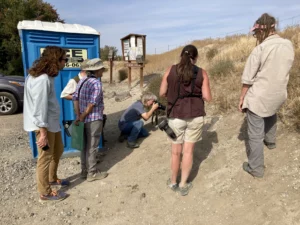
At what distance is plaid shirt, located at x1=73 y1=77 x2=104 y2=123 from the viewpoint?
11.8 ft

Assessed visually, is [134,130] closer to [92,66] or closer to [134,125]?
[134,125]

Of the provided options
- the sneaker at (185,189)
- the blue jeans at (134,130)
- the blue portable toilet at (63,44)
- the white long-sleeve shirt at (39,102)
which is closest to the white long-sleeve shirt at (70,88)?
the blue portable toilet at (63,44)

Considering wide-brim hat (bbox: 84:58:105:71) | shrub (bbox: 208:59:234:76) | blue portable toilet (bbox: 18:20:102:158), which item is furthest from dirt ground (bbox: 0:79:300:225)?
shrub (bbox: 208:59:234:76)

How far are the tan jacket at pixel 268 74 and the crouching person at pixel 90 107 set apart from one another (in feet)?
6.35

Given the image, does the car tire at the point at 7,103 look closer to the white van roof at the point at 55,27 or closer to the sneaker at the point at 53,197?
the white van roof at the point at 55,27

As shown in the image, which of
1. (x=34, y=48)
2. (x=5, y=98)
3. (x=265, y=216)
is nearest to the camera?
(x=265, y=216)

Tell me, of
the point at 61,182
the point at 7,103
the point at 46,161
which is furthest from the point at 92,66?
the point at 7,103

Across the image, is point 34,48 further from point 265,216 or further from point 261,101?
point 265,216

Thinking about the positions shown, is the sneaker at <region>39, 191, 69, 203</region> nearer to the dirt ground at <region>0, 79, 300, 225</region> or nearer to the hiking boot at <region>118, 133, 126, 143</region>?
the dirt ground at <region>0, 79, 300, 225</region>

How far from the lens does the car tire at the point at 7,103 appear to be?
818 cm

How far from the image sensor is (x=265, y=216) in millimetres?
2766

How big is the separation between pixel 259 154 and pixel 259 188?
0.40 m

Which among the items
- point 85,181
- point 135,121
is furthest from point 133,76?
point 85,181

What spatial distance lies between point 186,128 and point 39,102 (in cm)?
169
